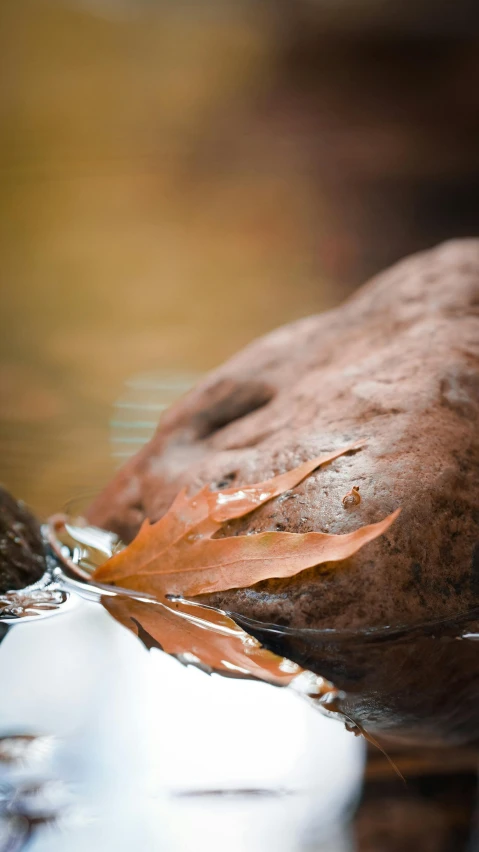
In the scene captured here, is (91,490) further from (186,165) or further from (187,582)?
(186,165)

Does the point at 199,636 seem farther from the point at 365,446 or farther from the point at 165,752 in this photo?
the point at 365,446

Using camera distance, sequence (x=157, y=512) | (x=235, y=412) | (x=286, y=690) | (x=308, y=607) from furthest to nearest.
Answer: (x=235, y=412) < (x=157, y=512) < (x=308, y=607) < (x=286, y=690)

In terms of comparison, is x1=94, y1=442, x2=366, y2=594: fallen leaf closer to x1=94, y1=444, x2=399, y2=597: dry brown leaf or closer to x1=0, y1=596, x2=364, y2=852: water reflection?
x1=94, y1=444, x2=399, y2=597: dry brown leaf

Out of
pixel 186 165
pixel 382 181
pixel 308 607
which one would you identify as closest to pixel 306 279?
pixel 382 181

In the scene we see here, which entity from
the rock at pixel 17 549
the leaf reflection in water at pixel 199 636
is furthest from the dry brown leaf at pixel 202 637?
the rock at pixel 17 549

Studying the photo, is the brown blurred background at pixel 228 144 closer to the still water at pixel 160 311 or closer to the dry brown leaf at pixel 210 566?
the still water at pixel 160 311

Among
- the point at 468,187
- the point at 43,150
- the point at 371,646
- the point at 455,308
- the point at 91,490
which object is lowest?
the point at 371,646
